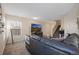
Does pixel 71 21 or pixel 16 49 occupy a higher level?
pixel 71 21

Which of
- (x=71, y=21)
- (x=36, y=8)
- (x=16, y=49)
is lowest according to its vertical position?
(x=16, y=49)

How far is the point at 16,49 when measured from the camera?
6.82ft

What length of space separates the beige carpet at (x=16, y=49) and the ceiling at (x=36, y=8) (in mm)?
540

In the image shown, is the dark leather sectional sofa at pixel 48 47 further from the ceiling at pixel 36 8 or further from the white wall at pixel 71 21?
the ceiling at pixel 36 8

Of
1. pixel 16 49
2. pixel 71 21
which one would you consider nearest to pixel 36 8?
pixel 71 21

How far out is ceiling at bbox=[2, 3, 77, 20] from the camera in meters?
2.05

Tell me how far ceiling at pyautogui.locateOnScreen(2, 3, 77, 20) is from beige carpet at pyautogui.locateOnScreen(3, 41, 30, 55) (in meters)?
0.54

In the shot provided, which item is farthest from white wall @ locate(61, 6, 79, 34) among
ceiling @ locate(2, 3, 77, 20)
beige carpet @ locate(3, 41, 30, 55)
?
beige carpet @ locate(3, 41, 30, 55)

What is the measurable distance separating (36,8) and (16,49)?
813 mm

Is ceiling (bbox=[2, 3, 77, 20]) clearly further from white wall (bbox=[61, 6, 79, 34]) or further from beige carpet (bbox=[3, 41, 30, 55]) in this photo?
beige carpet (bbox=[3, 41, 30, 55])

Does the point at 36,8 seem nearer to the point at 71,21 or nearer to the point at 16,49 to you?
the point at 71,21

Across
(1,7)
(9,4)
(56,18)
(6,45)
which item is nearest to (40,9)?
(56,18)

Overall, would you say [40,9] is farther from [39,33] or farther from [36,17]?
[39,33]

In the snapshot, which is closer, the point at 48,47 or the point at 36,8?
the point at 48,47
